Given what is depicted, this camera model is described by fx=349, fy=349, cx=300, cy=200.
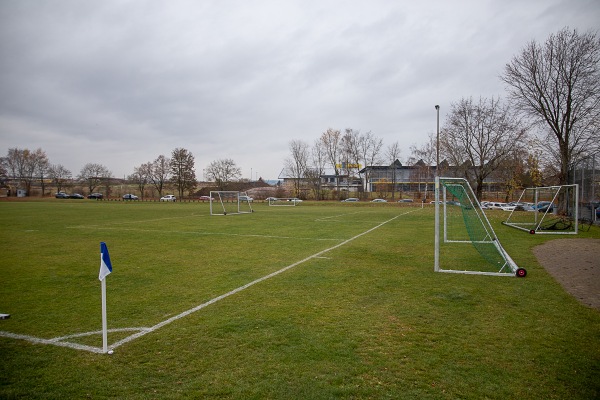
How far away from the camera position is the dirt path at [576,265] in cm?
675

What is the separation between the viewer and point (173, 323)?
5129mm

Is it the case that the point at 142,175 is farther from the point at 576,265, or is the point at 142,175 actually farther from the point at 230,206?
the point at 576,265

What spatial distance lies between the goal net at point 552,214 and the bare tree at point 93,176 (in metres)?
87.0

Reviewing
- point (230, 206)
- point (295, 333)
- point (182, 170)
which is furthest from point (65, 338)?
point (182, 170)

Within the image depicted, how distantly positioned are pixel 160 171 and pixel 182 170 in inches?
308

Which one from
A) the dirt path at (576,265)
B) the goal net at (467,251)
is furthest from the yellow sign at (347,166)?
the dirt path at (576,265)

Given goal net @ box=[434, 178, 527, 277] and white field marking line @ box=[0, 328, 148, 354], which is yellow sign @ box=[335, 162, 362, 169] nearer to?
goal net @ box=[434, 178, 527, 277]

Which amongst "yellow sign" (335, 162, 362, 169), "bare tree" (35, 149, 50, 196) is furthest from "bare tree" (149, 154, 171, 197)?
"yellow sign" (335, 162, 362, 169)

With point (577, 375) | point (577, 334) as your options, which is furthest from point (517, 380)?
point (577, 334)

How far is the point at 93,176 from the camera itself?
85.6 m

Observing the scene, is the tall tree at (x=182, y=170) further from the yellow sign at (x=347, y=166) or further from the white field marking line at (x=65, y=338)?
the white field marking line at (x=65, y=338)

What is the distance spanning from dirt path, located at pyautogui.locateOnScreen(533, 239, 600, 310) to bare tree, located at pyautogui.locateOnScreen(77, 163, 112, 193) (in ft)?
300

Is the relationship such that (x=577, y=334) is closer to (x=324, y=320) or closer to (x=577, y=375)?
(x=577, y=375)

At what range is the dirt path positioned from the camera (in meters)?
6.75
